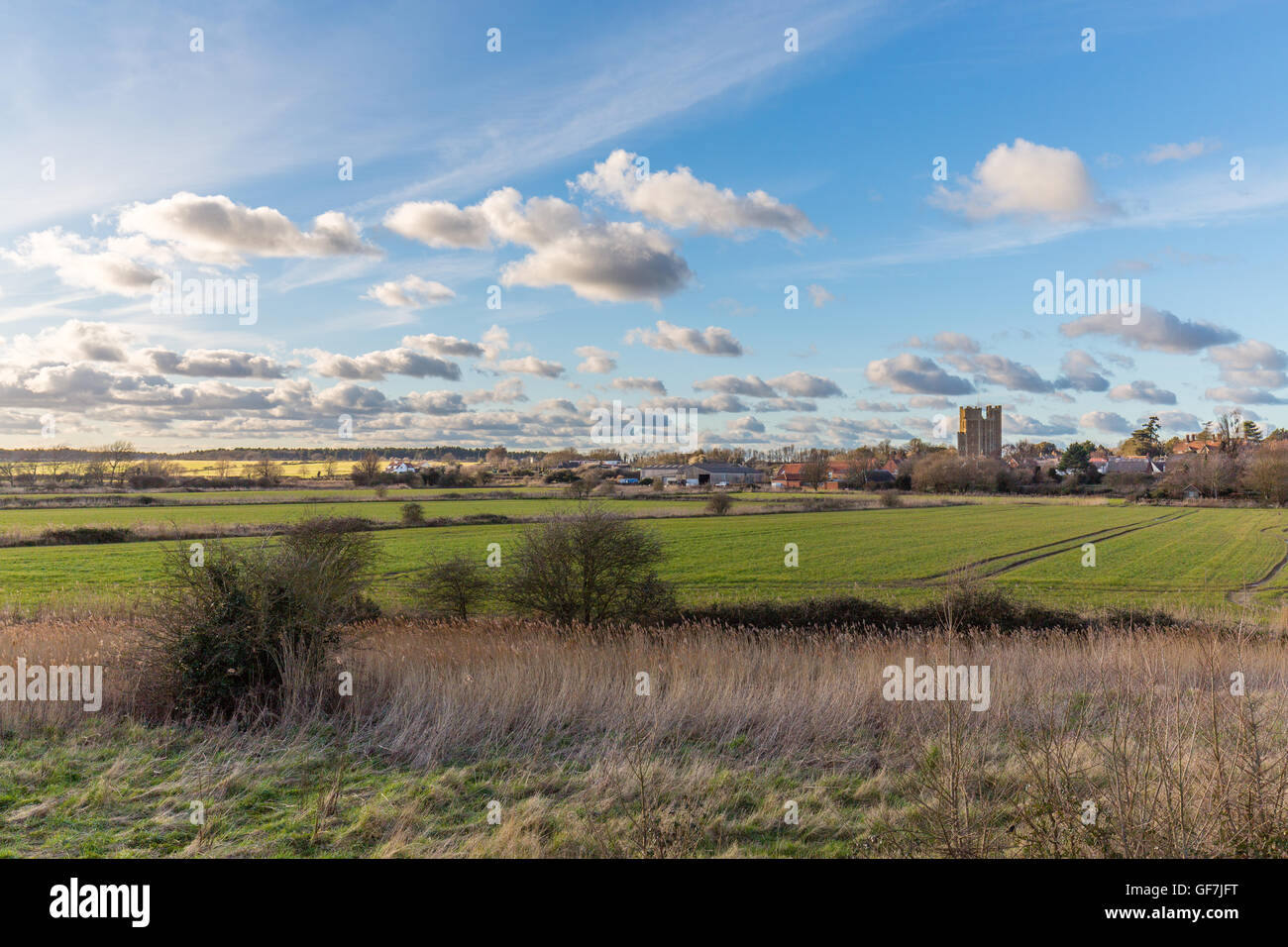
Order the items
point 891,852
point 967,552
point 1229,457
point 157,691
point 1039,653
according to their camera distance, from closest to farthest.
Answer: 1. point 891,852
2. point 157,691
3. point 1039,653
4. point 967,552
5. point 1229,457

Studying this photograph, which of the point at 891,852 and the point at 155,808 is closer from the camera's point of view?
the point at 891,852

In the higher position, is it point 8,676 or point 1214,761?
point 1214,761

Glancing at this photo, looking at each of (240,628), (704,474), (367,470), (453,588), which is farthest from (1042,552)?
(367,470)

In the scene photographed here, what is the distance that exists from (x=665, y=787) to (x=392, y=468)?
110683mm

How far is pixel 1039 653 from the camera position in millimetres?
13547

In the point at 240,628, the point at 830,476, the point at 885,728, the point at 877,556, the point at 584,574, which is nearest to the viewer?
the point at 885,728

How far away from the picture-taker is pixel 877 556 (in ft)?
157

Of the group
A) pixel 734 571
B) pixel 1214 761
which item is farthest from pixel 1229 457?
pixel 1214 761

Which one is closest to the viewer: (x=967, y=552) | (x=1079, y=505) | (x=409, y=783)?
(x=409, y=783)

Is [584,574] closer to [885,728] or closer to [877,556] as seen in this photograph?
[885,728]

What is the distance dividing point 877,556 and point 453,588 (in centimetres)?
3297

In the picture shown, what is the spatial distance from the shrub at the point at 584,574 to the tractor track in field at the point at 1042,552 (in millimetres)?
13359

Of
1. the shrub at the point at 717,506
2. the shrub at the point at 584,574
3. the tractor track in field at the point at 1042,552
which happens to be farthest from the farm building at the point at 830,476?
the shrub at the point at 584,574
